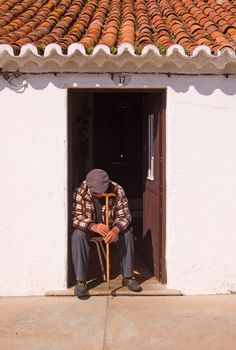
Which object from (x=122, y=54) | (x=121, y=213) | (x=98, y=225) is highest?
(x=122, y=54)

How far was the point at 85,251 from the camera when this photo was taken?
6.26 meters

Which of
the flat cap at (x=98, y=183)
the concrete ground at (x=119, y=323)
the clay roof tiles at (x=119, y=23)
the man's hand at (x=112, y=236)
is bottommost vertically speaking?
the concrete ground at (x=119, y=323)

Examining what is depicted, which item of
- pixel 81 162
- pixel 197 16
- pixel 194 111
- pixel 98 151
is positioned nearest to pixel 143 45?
pixel 194 111

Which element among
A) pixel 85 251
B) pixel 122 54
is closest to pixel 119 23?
pixel 122 54

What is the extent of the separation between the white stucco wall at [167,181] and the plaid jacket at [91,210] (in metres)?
0.19

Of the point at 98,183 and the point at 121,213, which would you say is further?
the point at 121,213

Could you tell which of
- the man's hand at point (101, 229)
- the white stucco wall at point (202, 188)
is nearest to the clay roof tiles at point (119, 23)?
the white stucco wall at point (202, 188)

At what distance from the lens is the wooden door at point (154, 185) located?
6.59 m

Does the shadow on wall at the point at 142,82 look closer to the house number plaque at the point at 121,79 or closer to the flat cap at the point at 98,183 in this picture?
the house number plaque at the point at 121,79

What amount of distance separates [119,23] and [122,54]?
5.43 ft

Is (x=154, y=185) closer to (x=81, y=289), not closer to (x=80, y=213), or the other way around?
(x=80, y=213)

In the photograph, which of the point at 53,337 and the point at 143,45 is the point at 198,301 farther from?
the point at 143,45

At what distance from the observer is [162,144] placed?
6551mm

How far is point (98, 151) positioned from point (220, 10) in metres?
4.51
